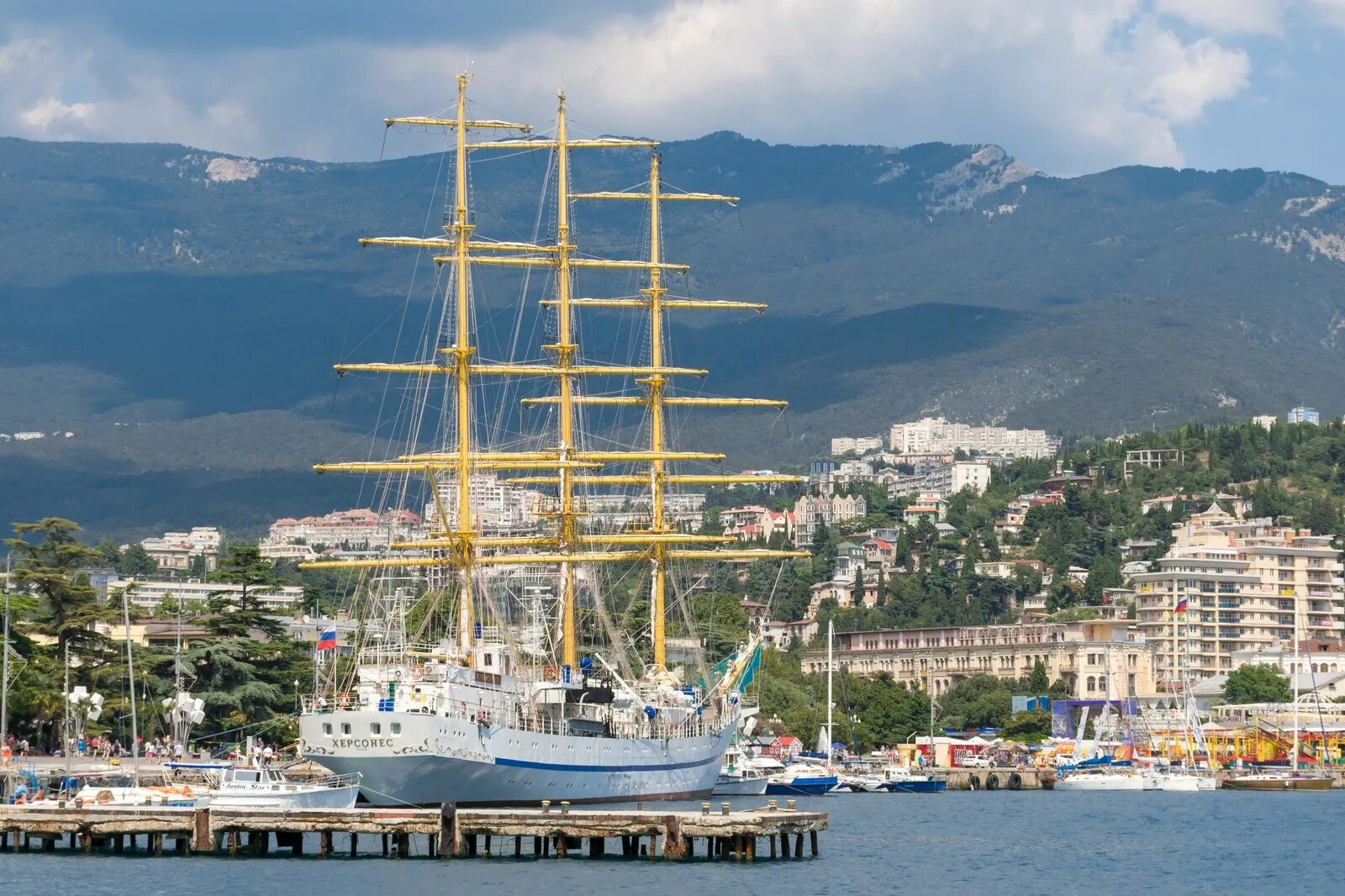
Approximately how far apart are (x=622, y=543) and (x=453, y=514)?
61.1 feet

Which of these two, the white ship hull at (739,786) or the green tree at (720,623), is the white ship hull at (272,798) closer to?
the white ship hull at (739,786)

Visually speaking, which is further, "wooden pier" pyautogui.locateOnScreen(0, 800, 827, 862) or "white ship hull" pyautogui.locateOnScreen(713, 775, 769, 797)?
"white ship hull" pyautogui.locateOnScreen(713, 775, 769, 797)

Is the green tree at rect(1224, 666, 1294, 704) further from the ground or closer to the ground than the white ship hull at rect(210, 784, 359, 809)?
closer to the ground

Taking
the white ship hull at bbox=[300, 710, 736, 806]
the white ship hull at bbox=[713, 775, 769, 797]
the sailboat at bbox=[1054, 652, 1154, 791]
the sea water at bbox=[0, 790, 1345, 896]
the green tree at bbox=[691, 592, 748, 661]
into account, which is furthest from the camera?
the green tree at bbox=[691, 592, 748, 661]

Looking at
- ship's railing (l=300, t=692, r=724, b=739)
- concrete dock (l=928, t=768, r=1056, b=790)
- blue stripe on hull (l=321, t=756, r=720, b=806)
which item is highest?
ship's railing (l=300, t=692, r=724, b=739)

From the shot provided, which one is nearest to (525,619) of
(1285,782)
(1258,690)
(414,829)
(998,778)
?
(414,829)

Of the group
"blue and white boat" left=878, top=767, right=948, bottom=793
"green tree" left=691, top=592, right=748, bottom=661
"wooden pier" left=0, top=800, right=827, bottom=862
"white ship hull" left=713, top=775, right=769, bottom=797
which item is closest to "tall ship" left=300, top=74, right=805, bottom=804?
"white ship hull" left=713, top=775, right=769, bottom=797

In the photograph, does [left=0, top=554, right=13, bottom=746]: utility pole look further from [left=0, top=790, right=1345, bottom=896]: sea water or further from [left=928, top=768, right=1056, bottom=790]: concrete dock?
[left=928, top=768, right=1056, bottom=790]: concrete dock

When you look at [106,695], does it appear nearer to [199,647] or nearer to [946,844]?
[199,647]

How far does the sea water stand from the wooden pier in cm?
83

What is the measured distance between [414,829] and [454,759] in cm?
1507

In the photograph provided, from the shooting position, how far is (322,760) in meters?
94.5

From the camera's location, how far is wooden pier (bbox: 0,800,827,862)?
7725 centimetres

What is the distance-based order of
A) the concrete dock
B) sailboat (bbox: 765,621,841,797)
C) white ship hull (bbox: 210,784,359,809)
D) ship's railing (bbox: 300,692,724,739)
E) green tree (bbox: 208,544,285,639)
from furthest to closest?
the concrete dock → sailboat (bbox: 765,621,841,797) → green tree (bbox: 208,544,285,639) → ship's railing (bbox: 300,692,724,739) → white ship hull (bbox: 210,784,359,809)
